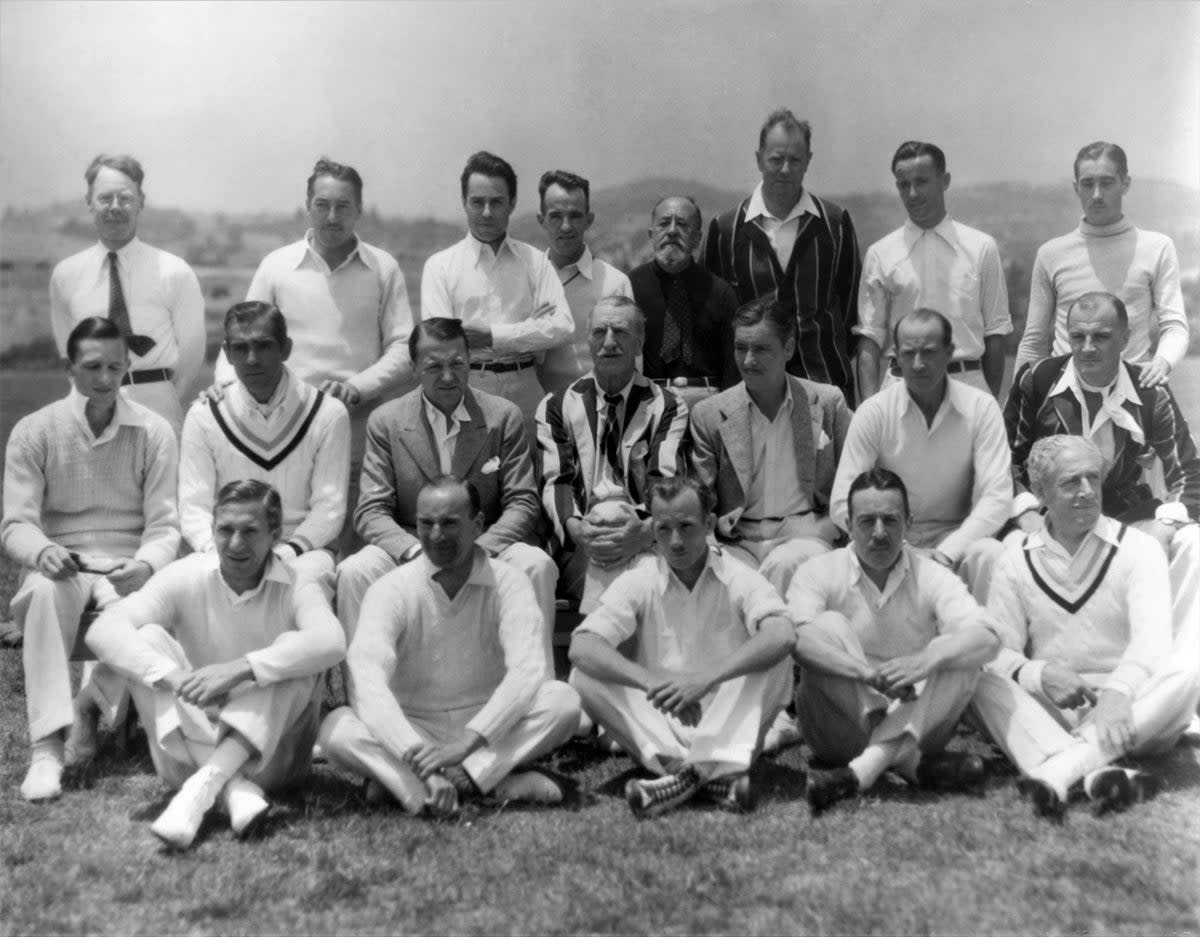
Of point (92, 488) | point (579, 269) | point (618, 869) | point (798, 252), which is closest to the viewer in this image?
point (618, 869)

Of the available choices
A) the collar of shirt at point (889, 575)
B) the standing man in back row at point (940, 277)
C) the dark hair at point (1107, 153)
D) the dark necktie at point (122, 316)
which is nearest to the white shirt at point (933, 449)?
the standing man in back row at point (940, 277)

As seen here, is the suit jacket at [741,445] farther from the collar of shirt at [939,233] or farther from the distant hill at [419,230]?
the distant hill at [419,230]

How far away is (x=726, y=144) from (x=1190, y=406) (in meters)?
3.07

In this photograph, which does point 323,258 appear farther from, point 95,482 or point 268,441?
point 95,482

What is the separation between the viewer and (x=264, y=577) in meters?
5.33

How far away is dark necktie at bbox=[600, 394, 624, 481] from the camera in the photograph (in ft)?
20.6

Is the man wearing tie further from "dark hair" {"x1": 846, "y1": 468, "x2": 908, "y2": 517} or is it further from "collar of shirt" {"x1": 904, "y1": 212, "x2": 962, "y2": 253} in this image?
"collar of shirt" {"x1": 904, "y1": 212, "x2": 962, "y2": 253}

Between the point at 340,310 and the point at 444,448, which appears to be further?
the point at 340,310

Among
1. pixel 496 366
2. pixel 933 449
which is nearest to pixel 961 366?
pixel 933 449

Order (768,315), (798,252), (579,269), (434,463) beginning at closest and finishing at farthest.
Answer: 1. (768,315)
2. (434,463)
3. (798,252)
4. (579,269)

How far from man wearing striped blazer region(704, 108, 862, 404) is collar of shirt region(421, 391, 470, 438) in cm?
166

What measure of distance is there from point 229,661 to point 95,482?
1.29 metres

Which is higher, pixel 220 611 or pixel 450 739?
pixel 220 611

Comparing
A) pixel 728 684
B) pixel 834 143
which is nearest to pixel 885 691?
pixel 728 684
